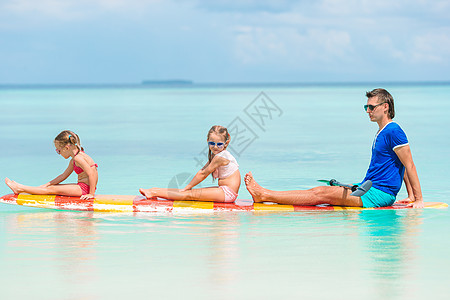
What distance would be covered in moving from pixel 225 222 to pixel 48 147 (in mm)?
9484

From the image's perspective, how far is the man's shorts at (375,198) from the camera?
625 centimetres

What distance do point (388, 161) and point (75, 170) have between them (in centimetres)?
349

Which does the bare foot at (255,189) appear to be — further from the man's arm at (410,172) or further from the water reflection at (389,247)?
the man's arm at (410,172)

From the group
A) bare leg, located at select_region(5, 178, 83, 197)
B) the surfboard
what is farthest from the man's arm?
bare leg, located at select_region(5, 178, 83, 197)

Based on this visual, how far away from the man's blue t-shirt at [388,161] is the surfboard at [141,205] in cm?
30

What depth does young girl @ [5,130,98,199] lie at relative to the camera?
261 inches

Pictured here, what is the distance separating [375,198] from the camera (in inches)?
246

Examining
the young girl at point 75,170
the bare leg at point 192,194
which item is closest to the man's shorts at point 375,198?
the bare leg at point 192,194

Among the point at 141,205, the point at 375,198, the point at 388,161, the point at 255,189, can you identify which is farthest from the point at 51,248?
the point at 388,161

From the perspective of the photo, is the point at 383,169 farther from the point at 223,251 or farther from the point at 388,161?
the point at 223,251

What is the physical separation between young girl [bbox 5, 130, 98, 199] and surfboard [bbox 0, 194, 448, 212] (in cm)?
10

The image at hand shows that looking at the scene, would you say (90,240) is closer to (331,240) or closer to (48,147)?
(331,240)

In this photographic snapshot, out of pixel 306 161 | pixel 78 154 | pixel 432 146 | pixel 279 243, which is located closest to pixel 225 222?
pixel 279 243

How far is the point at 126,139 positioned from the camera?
16.3 m
